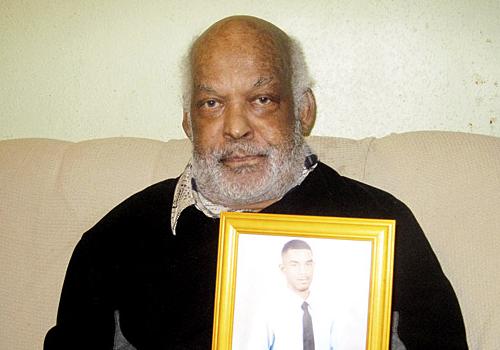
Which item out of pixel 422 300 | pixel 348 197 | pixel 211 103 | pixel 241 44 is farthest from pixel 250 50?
pixel 422 300

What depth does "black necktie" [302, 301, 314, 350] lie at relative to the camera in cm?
98

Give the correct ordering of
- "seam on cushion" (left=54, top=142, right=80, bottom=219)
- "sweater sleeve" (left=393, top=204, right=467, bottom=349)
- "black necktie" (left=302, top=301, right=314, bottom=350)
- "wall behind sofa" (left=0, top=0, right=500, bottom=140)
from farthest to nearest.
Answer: "wall behind sofa" (left=0, top=0, right=500, bottom=140), "seam on cushion" (left=54, top=142, right=80, bottom=219), "sweater sleeve" (left=393, top=204, right=467, bottom=349), "black necktie" (left=302, top=301, right=314, bottom=350)

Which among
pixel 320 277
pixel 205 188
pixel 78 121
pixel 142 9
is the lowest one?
pixel 320 277

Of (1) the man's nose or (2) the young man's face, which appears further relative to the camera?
(1) the man's nose

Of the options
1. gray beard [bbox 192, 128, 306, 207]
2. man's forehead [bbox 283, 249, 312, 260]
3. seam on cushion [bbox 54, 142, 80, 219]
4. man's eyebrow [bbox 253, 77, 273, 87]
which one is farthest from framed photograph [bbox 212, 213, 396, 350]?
seam on cushion [bbox 54, 142, 80, 219]

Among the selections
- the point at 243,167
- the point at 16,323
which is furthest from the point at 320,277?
the point at 16,323

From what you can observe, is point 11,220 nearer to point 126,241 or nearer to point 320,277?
point 126,241

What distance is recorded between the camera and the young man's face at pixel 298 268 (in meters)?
1.01

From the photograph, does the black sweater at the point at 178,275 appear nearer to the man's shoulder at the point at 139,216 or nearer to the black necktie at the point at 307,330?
the man's shoulder at the point at 139,216

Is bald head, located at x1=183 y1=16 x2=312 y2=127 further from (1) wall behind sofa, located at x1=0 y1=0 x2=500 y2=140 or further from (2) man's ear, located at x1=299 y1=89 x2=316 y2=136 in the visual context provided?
(1) wall behind sofa, located at x1=0 y1=0 x2=500 y2=140

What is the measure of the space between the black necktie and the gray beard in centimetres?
30

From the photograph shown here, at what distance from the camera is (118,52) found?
177 centimetres

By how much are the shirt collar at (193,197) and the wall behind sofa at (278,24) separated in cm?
41

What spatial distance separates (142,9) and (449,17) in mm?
788
